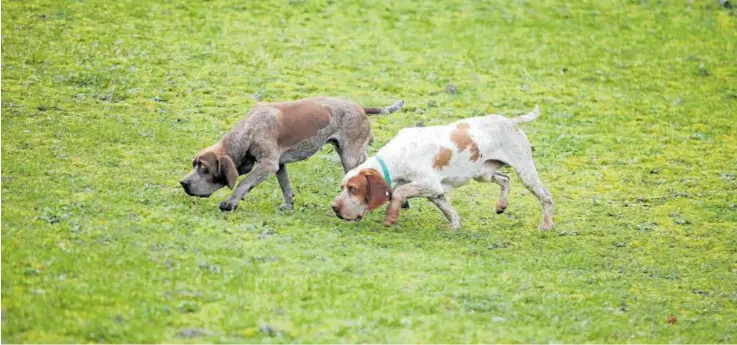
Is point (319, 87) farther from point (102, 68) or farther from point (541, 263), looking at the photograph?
point (541, 263)

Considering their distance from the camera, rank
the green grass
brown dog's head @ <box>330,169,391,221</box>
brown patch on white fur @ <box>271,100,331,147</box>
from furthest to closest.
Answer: brown patch on white fur @ <box>271,100,331,147</box> → brown dog's head @ <box>330,169,391,221</box> → the green grass

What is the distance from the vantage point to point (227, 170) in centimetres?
1416

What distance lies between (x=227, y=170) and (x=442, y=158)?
111 inches

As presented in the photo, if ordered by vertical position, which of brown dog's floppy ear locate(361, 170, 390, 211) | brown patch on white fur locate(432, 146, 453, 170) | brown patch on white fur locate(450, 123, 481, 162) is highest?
brown patch on white fur locate(450, 123, 481, 162)

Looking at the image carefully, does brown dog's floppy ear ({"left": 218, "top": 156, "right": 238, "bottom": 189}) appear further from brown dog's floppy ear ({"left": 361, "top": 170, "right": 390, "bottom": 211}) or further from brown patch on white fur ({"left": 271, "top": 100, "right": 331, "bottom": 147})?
brown dog's floppy ear ({"left": 361, "top": 170, "right": 390, "bottom": 211})

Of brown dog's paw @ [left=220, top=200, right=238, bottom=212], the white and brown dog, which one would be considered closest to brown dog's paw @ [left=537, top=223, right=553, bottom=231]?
the white and brown dog

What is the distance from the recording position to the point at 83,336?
984 cm

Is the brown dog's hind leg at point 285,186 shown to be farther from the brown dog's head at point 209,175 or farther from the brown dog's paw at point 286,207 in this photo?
the brown dog's head at point 209,175

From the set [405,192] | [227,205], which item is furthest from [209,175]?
[405,192]

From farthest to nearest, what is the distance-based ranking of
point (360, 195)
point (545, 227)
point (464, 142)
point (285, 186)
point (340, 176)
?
point (340, 176) → point (545, 227) → point (285, 186) → point (464, 142) → point (360, 195)

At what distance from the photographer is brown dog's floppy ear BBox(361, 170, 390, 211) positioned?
13.9 metres

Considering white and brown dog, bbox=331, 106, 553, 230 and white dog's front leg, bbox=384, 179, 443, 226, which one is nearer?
white and brown dog, bbox=331, 106, 553, 230

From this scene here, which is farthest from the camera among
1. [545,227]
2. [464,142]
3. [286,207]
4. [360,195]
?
[545,227]

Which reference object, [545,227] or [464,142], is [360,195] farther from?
[545,227]
